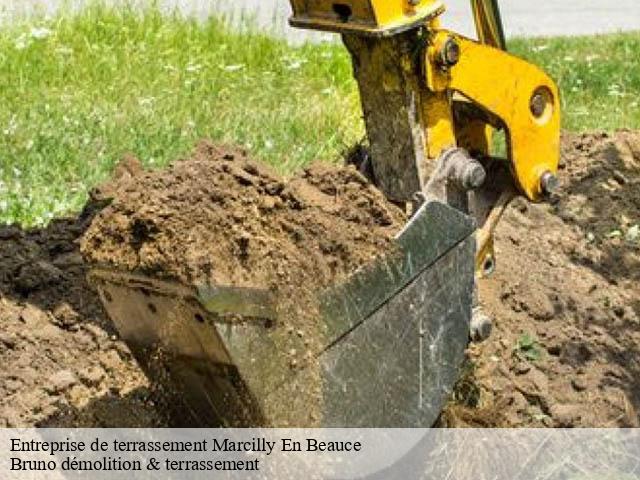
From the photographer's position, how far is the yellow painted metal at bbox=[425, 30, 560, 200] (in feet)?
16.5

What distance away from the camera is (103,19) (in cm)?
905

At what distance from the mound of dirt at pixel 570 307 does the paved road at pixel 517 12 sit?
10.3ft

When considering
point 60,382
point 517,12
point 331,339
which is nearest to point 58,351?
point 60,382

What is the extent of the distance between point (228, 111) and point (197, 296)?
383 cm

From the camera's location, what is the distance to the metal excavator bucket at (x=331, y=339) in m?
4.36

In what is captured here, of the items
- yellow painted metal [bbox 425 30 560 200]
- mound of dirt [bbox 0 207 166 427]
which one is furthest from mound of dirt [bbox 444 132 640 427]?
mound of dirt [bbox 0 207 166 427]

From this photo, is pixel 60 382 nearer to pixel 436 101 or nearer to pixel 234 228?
pixel 234 228

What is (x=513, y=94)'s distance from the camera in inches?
206

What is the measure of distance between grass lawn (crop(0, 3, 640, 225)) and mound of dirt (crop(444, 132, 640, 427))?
3.45ft

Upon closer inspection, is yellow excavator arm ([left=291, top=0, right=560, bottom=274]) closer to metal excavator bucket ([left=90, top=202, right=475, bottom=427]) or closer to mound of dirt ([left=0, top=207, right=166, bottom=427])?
metal excavator bucket ([left=90, top=202, right=475, bottom=427])

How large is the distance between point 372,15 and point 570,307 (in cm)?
156

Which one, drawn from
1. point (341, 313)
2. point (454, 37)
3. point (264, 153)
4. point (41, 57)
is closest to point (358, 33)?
point (454, 37)

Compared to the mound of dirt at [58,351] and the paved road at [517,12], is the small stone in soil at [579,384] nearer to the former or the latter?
the mound of dirt at [58,351]

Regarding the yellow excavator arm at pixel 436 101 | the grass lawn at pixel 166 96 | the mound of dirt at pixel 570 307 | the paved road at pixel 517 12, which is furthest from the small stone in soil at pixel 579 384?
the paved road at pixel 517 12
